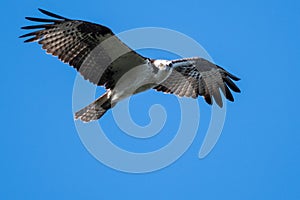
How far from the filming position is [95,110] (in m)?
11.7

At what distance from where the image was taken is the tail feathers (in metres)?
11.6

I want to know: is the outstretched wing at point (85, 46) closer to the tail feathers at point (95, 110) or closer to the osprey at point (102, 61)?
the osprey at point (102, 61)

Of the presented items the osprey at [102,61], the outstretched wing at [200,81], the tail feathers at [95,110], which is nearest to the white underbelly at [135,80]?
the osprey at [102,61]

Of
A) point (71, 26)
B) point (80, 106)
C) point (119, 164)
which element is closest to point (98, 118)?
point (80, 106)

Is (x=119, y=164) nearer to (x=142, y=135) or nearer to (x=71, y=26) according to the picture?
(x=142, y=135)

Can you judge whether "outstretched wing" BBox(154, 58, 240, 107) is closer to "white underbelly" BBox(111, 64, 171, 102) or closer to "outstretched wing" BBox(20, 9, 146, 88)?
"white underbelly" BBox(111, 64, 171, 102)

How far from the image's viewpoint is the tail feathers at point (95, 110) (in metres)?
11.6

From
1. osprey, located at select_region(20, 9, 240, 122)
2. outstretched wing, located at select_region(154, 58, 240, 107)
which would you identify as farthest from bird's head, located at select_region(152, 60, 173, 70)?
outstretched wing, located at select_region(154, 58, 240, 107)

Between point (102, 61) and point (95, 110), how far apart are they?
0.99 meters

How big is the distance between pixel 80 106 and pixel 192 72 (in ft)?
7.60

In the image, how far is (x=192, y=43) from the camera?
1151 cm

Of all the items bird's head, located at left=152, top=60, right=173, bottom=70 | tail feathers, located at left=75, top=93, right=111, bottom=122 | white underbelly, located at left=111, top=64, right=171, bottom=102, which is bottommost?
tail feathers, located at left=75, top=93, right=111, bottom=122

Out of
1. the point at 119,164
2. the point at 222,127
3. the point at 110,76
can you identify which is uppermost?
the point at 110,76

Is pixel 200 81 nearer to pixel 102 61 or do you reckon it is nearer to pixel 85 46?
pixel 102 61
